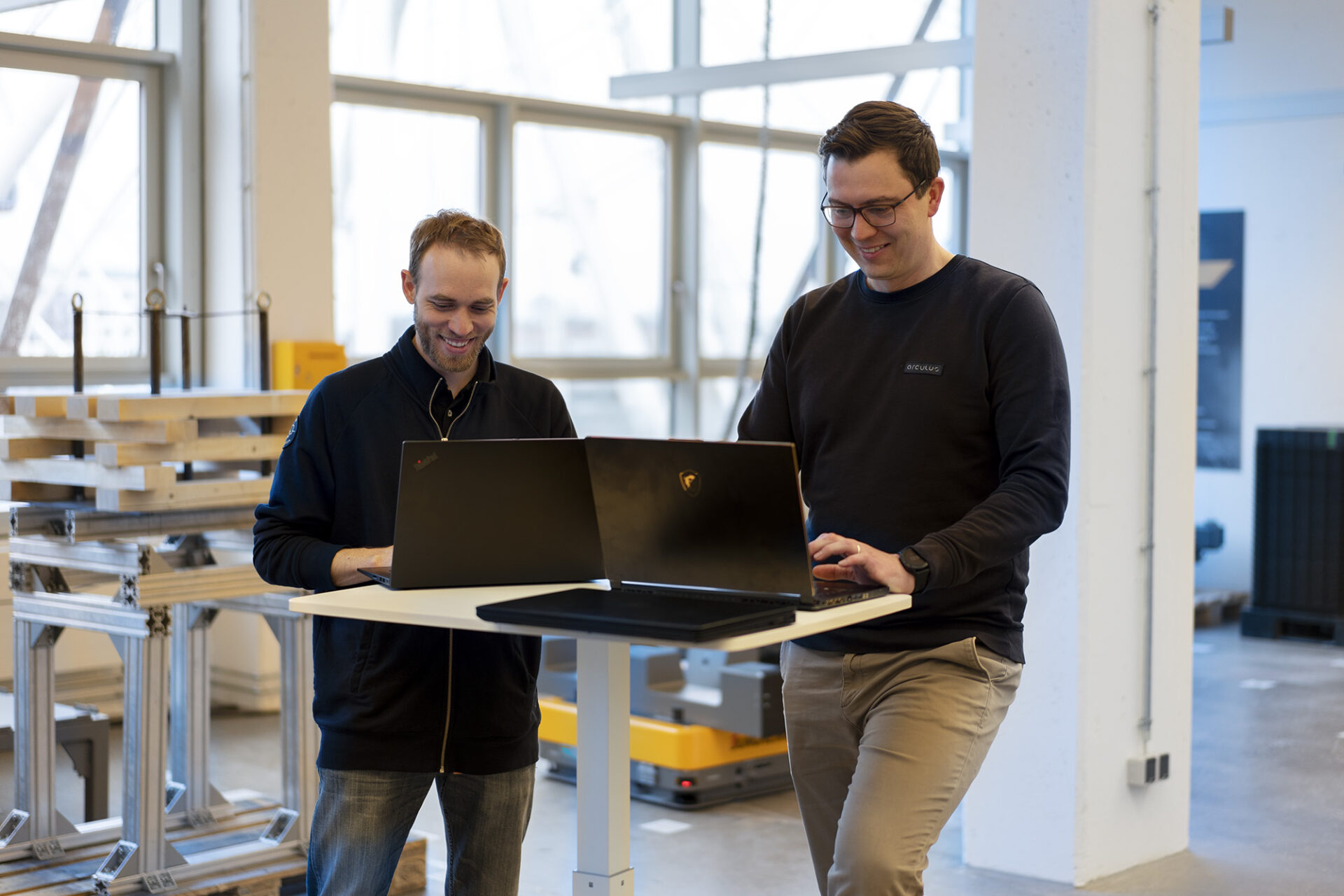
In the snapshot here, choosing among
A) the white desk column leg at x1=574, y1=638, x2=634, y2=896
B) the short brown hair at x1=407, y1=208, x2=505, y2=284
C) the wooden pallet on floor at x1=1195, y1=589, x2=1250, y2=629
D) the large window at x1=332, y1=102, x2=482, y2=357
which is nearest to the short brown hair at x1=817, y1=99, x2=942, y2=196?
the short brown hair at x1=407, y1=208, x2=505, y2=284

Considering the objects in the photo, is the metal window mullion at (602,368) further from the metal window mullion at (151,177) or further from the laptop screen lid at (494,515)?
the laptop screen lid at (494,515)

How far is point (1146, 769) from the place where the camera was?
3.88 metres

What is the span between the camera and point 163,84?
5453mm

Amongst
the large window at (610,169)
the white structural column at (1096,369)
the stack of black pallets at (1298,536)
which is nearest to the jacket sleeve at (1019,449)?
the white structural column at (1096,369)

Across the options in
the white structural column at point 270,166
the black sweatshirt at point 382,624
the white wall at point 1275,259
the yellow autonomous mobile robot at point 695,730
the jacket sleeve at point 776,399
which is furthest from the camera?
the white wall at point 1275,259

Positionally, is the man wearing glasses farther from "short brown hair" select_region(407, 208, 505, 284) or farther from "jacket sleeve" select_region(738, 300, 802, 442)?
"short brown hair" select_region(407, 208, 505, 284)

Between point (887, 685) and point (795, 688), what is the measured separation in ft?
0.55

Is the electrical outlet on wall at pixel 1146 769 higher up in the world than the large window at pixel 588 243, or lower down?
lower down

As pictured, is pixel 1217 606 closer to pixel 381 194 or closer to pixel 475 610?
pixel 381 194

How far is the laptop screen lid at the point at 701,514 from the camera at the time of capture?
1745mm

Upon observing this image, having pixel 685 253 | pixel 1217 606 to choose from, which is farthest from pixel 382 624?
pixel 1217 606

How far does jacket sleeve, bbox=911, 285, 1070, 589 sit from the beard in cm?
68

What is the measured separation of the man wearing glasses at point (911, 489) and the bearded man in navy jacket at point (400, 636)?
0.47m

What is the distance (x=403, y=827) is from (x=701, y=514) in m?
0.75
